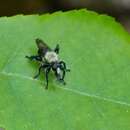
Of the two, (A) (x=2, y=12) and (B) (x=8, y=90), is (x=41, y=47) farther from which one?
(A) (x=2, y=12)

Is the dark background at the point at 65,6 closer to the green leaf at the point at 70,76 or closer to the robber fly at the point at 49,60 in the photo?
the robber fly at the point at 49,60

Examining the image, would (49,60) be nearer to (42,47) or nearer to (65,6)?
(42,47)

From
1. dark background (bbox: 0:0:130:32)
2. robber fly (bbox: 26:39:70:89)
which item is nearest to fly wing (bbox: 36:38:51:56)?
robber fly (bbox: 26:39:70:89)

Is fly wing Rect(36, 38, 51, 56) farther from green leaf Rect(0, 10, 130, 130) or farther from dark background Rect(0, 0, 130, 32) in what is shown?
dark background Rect(0, 0, 130, 32)

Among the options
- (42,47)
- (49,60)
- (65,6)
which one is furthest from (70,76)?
(65,6)

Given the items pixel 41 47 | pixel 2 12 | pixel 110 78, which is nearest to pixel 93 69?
pixel 110 78
